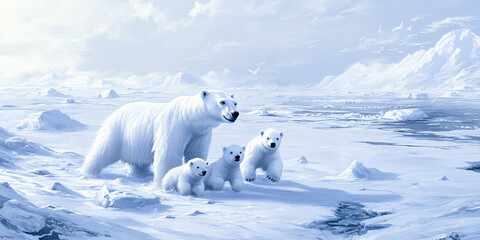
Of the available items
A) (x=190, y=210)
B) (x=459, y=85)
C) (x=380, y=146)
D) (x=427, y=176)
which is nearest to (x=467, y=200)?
(x=427, y=176)

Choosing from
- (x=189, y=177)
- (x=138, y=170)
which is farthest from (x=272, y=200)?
(x=138, y=170)

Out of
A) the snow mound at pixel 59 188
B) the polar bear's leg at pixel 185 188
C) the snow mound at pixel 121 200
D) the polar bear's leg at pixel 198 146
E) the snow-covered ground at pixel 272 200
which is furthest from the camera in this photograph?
the polar bear's leg at pixel 198 146

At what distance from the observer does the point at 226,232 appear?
3895mm

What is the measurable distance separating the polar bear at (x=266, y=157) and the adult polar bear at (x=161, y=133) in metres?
0.58

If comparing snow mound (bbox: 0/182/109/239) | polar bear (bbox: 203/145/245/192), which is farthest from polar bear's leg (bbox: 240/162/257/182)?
snow mound (bbox: 0/182/109/239)

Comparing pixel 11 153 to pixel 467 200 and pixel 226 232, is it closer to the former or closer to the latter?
pixel 226 232

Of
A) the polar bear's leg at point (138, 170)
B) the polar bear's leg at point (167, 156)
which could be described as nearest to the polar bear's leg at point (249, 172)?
the polar bear's leg at point (167, 156)

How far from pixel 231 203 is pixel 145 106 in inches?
78.1

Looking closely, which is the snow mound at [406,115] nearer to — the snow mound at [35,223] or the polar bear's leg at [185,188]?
the polar bear's leg at [185,188]

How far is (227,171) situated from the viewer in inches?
218

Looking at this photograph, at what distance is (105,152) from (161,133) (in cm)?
95

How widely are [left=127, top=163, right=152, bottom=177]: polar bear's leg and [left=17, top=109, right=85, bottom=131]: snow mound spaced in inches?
241

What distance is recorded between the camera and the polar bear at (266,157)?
6.02m

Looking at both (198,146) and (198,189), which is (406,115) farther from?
(198,189)
